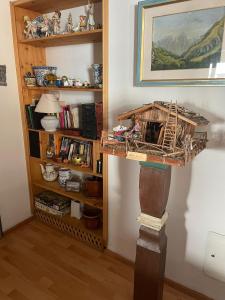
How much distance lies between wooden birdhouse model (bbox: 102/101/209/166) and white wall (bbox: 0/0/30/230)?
4.23 feet

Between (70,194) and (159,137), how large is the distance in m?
1.28

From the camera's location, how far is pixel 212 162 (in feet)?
4.39

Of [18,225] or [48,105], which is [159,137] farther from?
[18,225]

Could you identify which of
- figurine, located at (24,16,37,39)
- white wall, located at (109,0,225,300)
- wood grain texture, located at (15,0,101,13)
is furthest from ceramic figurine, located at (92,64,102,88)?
figurine, located at (24,16,37,39)

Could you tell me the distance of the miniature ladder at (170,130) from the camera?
3.19 ft

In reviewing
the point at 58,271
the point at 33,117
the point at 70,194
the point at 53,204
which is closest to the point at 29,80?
the point at 33,117

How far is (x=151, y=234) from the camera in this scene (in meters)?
1.21

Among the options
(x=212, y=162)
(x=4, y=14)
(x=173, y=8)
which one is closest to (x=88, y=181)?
(x=212, y=162)

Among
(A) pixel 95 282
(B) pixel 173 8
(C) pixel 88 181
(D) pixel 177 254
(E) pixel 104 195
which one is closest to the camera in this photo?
(B) pixel 173 8

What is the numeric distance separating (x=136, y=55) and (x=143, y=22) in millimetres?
183

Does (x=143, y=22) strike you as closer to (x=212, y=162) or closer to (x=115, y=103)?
(x=115, y=103)

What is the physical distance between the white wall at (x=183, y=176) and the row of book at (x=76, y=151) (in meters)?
0.33

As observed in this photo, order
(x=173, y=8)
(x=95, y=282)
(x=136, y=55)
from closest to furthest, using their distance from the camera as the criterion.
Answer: (x=173, y=8) < (x=136, y=55) < (x=95, y=282)

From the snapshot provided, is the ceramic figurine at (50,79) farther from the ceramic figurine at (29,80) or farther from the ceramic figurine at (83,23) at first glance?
the ceramic figurine at (83,23)
